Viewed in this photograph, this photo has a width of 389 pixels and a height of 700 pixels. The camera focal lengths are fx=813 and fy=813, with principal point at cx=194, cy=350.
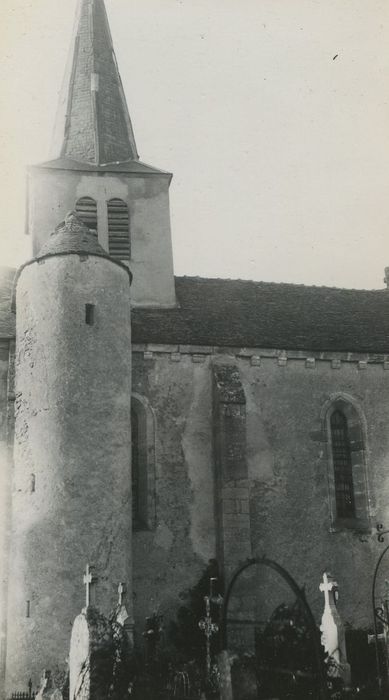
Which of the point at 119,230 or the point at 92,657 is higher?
the point at 119,230

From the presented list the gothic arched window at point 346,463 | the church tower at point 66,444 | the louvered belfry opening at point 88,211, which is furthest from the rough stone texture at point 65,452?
the gothic arched window at point 346,463

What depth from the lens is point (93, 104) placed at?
27000 millimetres

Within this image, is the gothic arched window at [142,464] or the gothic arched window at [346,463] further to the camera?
the gothic arched window at [346,463]

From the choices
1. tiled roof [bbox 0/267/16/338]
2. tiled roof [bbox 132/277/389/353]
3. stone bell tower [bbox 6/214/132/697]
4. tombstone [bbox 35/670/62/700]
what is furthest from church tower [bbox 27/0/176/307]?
tombstone [bbox 35/670/62/700]

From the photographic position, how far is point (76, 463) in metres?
17.9

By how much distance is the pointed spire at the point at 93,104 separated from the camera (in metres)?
26.2

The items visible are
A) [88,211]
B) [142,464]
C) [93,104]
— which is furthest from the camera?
[93,104]

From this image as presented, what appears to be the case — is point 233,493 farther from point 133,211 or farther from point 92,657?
point 133,211

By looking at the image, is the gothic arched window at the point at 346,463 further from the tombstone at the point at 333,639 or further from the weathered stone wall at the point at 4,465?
the weathered stone wall at the point at 4,465

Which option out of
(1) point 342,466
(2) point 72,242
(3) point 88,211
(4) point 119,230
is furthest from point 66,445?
(3) point 88,211

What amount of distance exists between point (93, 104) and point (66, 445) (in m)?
13.7

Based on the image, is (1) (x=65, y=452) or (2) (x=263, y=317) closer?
(1) (x=65, y=452)

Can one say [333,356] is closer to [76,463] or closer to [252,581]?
[252,581]

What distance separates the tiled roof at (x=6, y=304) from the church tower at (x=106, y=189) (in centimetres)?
144
